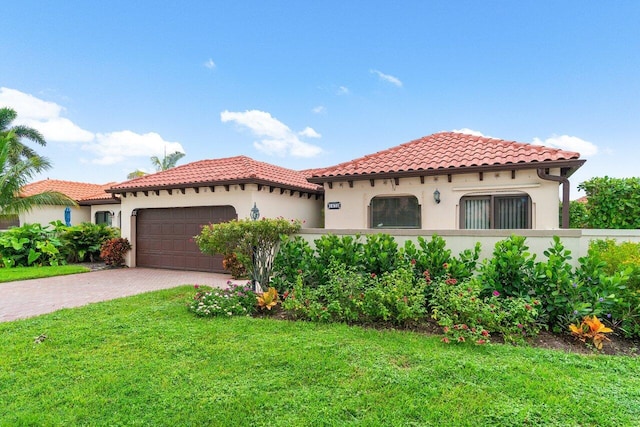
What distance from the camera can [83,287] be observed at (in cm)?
987

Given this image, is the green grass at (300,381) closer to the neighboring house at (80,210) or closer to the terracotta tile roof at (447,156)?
the terracotta tile roof at (447,156)

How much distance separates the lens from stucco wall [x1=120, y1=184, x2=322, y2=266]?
11672mm

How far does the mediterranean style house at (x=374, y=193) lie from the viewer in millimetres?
9109

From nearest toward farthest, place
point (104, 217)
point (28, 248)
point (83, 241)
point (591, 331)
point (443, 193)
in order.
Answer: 1. point (591, 331)
2. point (443, 193)
3. point (28, 248)
4. point (83, 241)
5. point (104, 217)

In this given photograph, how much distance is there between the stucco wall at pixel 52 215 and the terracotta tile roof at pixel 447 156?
18198 mm

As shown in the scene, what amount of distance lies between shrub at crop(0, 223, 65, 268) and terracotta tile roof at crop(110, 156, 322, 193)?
3853 mm

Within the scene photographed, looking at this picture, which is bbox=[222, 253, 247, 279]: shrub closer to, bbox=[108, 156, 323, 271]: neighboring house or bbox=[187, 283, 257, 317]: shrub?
bbox=[108, 156, 323, 271]: neighboring house

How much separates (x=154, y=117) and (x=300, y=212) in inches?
389

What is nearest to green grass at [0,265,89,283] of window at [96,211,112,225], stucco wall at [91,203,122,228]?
stucco wall at [91,203,122,228]

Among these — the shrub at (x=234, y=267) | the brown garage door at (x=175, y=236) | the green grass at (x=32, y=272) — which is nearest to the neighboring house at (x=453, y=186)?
the shrub at (x=234, y=267)

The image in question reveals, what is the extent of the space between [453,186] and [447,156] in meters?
1.14

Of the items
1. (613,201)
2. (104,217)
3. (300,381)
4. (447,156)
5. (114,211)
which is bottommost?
(300,381)

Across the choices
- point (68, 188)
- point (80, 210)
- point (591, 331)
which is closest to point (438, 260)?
point (591, 331)

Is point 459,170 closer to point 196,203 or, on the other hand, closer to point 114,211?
point 196,203
